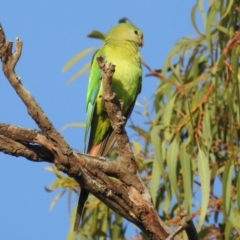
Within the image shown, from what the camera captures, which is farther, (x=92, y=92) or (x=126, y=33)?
(x=126, y=33)

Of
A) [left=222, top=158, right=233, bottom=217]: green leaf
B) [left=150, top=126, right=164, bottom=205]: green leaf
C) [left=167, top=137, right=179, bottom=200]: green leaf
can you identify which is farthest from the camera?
[left=150, top=126, right=164, bottom=205]: green leaf

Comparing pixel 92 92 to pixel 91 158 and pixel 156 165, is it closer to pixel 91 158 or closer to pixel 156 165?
pixel 156 165

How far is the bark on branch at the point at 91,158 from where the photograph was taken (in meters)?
2.43

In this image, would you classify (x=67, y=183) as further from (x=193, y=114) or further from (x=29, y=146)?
(x=29, y=146)

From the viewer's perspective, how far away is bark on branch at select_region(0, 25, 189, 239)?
2.43 m

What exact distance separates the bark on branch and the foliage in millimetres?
898

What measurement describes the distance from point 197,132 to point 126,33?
0.62 meters

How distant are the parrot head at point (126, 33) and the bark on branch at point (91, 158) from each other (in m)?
1.20

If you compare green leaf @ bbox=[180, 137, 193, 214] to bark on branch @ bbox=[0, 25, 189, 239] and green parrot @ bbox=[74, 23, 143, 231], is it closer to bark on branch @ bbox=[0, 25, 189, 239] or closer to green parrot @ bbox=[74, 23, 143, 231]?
green parrot @ bbox=[74, 23, 143, 231]

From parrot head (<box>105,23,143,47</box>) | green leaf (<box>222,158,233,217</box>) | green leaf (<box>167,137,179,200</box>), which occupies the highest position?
parrot head (<box>105,23,143,47</box>)

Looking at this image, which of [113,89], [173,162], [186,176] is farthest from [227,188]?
[113,89]

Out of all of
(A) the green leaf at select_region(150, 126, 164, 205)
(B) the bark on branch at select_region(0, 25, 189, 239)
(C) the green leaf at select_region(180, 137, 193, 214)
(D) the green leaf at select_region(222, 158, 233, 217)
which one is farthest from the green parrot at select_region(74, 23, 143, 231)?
(B) the bark on branch at select_region(0, 25, 189, 239)

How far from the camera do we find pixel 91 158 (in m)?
2.62

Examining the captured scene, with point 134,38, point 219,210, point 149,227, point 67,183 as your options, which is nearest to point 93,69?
point 134,38
